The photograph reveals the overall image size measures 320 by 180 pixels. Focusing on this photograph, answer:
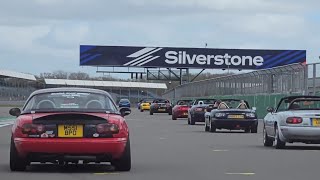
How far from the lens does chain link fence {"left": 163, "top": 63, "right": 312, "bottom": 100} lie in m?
36.6

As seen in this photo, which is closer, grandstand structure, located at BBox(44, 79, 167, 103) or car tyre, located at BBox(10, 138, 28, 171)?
car tyre, located at BBox(10, 138, 28, 171)

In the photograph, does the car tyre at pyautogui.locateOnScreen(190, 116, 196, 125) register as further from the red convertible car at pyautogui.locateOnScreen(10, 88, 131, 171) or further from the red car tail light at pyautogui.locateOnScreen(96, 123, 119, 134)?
the red car tail light at pyautogui.locateOnScreen(96, 123, 119, 134)

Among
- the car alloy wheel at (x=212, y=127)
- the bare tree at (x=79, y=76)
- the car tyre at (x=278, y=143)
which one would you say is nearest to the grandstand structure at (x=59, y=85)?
the bare tree at (x=79, y=76)

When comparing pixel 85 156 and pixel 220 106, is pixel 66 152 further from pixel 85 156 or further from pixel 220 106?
pixel 220 106

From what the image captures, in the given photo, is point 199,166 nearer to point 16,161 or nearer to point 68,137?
point 68,137

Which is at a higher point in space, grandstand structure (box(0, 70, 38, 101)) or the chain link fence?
grandstand structure (box(0, 70, 38, 101))

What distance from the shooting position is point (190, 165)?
45.9 feet

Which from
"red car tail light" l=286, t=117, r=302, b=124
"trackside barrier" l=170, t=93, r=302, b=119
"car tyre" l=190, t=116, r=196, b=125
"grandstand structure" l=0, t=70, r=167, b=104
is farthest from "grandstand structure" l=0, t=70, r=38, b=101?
"red car tail light" l=286, t=117, r=302, b=124

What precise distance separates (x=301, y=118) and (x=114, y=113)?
6462mm

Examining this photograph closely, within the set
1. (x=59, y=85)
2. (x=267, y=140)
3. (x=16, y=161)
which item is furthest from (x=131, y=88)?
(x=16, y=161)

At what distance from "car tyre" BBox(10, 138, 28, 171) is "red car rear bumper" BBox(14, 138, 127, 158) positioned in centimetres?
12

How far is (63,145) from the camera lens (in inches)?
463

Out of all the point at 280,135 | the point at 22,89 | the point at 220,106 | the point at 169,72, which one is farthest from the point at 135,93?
the point at 280,135

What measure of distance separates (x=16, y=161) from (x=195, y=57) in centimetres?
6003
